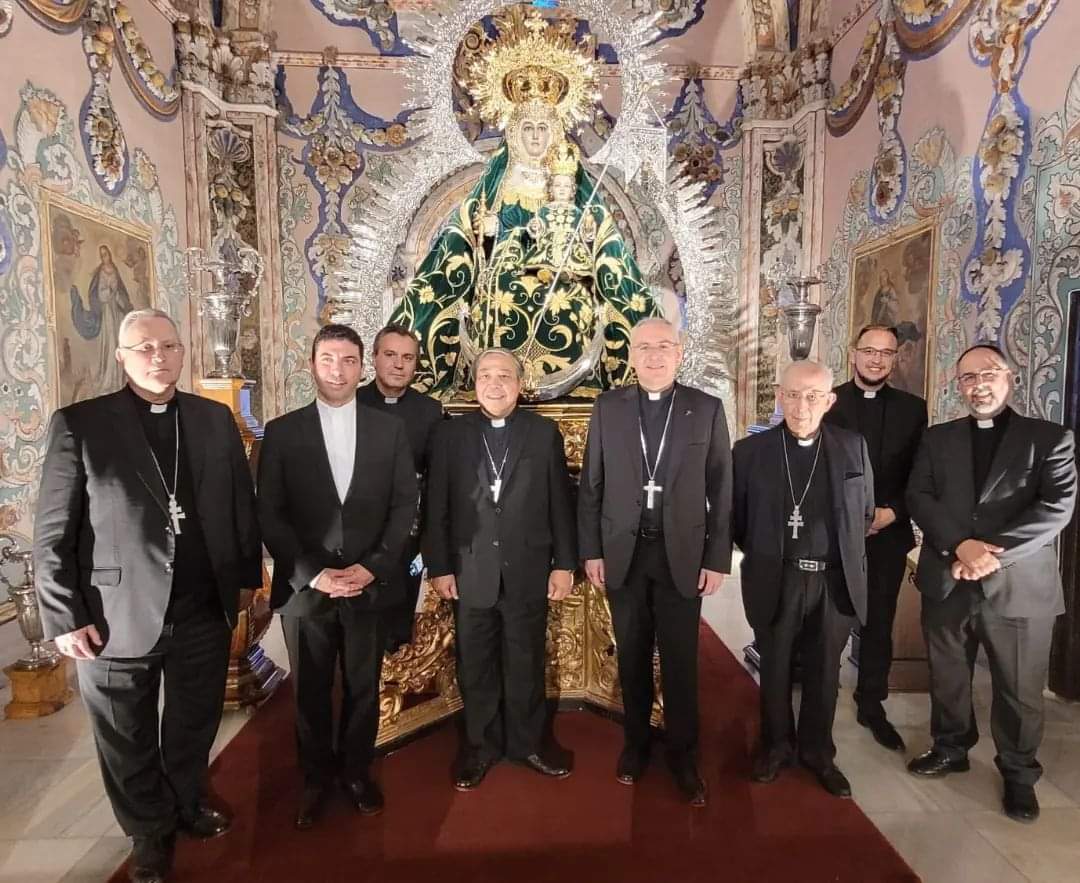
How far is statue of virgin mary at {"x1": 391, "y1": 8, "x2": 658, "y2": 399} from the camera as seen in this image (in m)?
3.12

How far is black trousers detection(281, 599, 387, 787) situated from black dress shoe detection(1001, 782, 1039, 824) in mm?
2371

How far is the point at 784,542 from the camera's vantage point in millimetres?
2494

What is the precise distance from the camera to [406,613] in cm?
282

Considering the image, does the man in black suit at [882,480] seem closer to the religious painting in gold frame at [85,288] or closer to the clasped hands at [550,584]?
the clasped hands at [550,584]

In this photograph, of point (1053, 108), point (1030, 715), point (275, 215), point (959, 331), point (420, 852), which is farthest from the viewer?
point (275, 215)

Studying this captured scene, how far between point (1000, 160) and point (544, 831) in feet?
14.6

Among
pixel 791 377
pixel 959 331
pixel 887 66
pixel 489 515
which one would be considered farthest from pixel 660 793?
pixel 887 66

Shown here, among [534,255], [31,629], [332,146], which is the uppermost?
[332,146]

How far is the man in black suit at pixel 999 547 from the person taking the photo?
238 centimetres

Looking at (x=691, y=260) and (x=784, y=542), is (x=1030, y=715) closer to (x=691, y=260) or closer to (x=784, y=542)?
(x=784, y=542)

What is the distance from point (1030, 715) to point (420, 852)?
89.4 inches

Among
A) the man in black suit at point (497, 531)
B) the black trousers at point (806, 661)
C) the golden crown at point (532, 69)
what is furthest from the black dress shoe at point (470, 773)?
the golden crown at point (532, 69)

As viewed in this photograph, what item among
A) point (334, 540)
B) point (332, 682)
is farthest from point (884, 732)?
point (334, 540)

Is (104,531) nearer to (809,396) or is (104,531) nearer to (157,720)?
(157,720)
